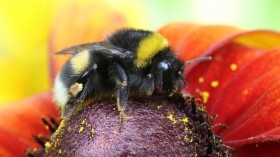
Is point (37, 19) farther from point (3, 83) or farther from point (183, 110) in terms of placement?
point (183, 110)

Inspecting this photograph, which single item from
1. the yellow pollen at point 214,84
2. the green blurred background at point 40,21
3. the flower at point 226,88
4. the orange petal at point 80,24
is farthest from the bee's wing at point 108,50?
the green blurred background at point 40,21

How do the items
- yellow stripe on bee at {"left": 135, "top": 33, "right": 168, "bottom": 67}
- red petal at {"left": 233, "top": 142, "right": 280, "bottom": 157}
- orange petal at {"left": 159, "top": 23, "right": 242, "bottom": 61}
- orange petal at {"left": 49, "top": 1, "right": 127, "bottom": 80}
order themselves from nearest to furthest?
1. yellow stripe on bee at {"left": 135, "top": 33, "right": 168, "bottom": 67}
2. red petal at {"left": 233, "top": 142, "right": 280, "bottom": 157}
3. orange petal at {"left": 159, "top": 23, "right": 242, "bottom": 61}
4. orange petal at {"left": 49, "top": 1, "right": 127, "bottom": 80}

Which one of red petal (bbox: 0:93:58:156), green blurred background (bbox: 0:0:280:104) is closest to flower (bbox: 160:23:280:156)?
red petal (bbox: 0:93:58:156)

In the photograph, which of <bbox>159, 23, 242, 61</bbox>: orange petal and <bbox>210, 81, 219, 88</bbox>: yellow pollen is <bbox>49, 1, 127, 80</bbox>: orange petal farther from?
<bbox>210, 81, 219, 88</bbox>: yellow pollen

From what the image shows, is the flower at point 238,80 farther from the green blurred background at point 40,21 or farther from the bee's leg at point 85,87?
the green blurred background at point 40,21

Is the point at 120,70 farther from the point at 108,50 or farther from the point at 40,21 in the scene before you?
the point at 40,21
